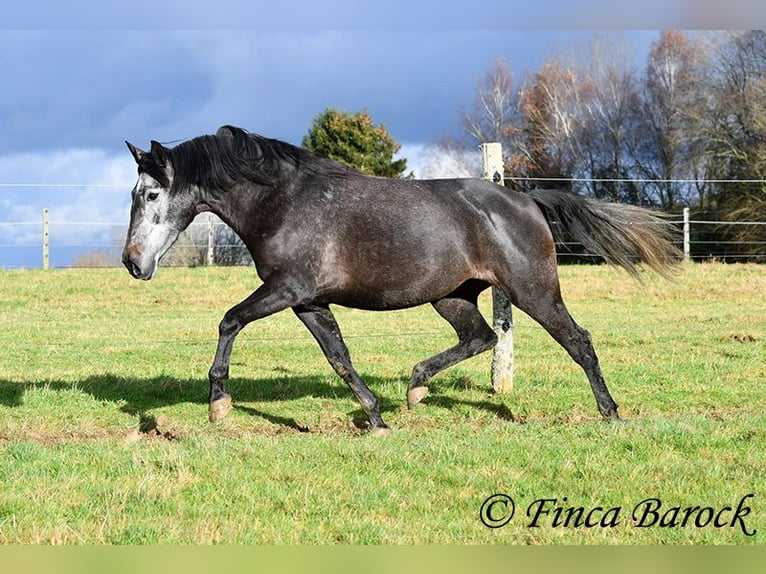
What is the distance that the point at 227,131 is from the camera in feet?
22.4

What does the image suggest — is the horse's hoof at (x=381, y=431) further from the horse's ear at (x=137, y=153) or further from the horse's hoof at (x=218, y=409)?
the horse's ear at (x=137, y=153)

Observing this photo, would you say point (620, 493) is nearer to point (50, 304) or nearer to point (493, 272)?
point (493, 272)

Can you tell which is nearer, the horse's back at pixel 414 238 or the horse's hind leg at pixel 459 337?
the horse's back at pixel 414 238

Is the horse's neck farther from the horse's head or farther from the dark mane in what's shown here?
the horse's head

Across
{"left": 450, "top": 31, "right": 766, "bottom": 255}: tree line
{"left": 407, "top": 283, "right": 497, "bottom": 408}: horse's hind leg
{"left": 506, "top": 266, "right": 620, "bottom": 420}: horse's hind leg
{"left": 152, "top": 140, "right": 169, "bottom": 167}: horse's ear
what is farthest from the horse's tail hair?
{"left": 450, "top": 31, "right": 766, "bottom": 255}: tree line

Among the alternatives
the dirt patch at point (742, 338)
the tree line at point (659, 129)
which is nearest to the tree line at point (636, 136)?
the tree line at point (659, 129)

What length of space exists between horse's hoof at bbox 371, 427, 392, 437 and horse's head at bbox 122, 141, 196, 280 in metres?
2.11

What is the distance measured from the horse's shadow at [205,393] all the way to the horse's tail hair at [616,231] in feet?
5.53

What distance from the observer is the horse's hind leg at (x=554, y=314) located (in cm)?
680

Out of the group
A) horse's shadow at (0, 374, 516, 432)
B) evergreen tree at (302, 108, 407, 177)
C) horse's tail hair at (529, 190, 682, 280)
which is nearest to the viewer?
horse's tail hair at (529, 190, 682, 280)

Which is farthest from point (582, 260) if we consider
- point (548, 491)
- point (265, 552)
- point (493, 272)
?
point (265, 552)

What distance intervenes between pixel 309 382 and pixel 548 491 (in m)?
4.99

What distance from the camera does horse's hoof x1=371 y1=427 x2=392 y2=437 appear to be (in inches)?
254

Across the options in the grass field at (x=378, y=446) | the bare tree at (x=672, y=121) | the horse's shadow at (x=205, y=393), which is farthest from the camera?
the bare tree at (x=672, y=121)
